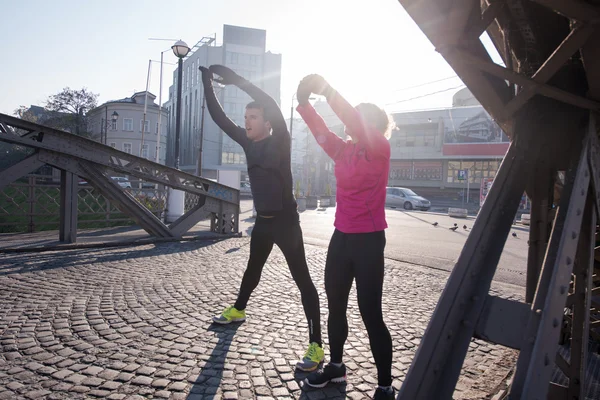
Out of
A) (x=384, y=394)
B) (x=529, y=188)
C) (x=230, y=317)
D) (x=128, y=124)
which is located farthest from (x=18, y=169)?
(x=128, y=124)

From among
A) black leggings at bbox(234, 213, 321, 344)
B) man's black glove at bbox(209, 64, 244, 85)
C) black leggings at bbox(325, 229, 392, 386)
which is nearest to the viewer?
black leggings at bbox(325, 229, 392, 386)

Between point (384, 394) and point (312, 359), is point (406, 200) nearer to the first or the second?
point (312, 359)

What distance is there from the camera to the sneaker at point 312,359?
2896 millimetres

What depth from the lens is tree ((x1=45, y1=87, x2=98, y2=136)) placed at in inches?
1528

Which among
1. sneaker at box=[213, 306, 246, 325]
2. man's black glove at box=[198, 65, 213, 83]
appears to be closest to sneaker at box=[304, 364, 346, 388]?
sneaker at box=[213, 306, 246, 325]

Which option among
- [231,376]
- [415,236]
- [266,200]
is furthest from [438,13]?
[415,236]

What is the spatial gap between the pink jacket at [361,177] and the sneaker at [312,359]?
3.43ft

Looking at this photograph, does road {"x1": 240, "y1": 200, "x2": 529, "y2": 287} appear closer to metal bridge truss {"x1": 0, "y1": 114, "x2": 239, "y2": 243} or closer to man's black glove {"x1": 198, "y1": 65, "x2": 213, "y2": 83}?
metal bridge truss {"x1": 0, "y1": 114, "x2": 239, "y2": 243}

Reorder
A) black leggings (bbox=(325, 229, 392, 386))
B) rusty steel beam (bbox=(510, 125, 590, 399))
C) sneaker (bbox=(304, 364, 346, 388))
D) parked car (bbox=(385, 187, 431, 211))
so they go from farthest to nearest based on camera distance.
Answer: parked car (bbox=(385, 187, 431, 211)), sneaker (bbox=(304, 364, 346, 388)), black leggings (bbox=(325, 229, 392, 386)), rusty steel beam (bbox=(510, 125, 590, 399))

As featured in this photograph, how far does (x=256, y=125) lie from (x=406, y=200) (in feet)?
89.4

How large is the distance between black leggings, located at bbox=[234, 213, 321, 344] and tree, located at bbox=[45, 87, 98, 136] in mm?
41365

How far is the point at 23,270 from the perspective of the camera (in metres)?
5.74

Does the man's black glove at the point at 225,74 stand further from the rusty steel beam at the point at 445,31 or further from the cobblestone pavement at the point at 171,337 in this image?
the cobblestone pavement at the point at 171,337

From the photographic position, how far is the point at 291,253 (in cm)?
321
